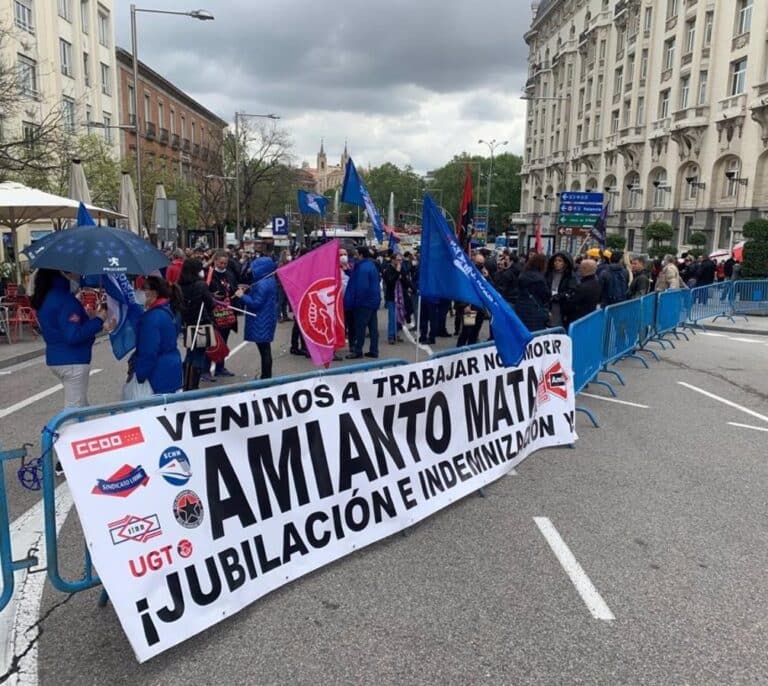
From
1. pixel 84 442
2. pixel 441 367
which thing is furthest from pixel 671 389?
pixel 84 442

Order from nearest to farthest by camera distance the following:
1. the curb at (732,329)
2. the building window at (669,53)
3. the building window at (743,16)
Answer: the curb at (732,329) → the building window at (743,16) → the building window at (669,53)

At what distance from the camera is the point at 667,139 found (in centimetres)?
4578

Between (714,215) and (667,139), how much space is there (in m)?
8.85

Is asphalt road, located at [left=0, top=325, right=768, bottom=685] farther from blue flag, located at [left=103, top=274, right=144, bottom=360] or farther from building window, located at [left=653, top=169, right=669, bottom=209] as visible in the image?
building window, located at [left=653, top=169, right=669, bottom=209]

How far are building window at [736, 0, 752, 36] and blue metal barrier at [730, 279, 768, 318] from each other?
23268 mm

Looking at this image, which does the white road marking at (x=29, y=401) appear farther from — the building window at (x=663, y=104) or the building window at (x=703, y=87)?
the building window at (x=663, y=104)

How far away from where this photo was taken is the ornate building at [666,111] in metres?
36.4

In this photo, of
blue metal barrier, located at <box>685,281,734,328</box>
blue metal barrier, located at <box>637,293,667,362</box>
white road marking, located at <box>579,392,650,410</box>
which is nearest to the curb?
blue metal barrier, located at <box>685,281,734,328</box>

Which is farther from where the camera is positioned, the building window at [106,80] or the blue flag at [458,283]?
the building window at [106,80]

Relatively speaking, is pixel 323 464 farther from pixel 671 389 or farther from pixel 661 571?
pixel 671 389

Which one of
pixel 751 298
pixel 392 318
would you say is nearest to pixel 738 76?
pixel 751 298

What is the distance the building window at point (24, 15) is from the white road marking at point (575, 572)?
115 ft

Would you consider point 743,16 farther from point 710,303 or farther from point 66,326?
point 66,326

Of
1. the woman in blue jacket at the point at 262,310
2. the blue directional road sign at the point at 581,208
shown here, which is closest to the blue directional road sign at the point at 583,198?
the blue directional road sign at the point at 581,208
